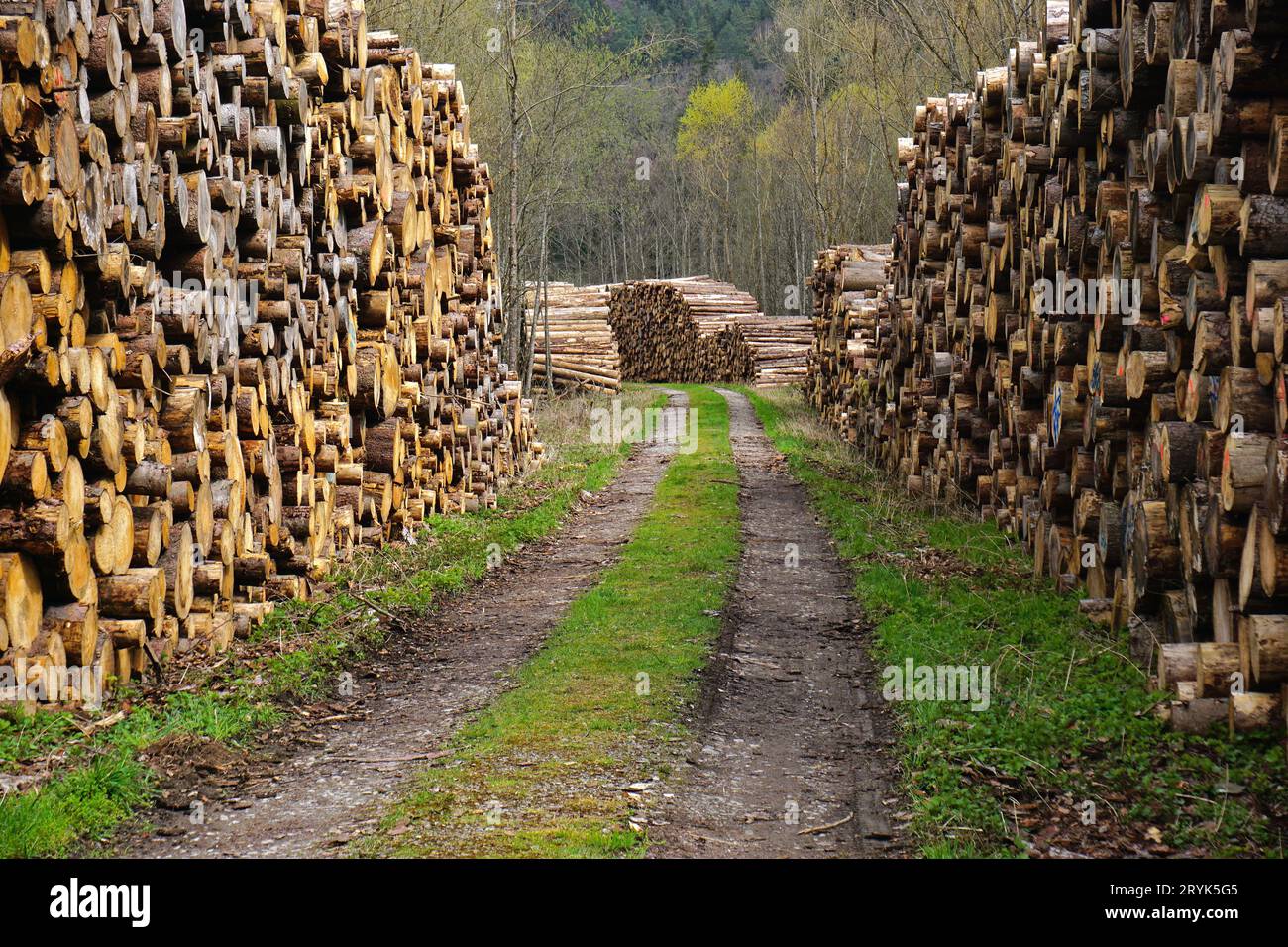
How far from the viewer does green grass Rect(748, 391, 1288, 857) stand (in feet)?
15.6

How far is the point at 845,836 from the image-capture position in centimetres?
485

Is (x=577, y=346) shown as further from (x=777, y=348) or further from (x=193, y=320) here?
(x=193, y=320)

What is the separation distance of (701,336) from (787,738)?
30283 mm

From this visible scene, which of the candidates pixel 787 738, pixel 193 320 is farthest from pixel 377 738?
pixel 193 320

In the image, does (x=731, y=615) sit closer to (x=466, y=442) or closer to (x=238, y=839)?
(x=238, y=839)

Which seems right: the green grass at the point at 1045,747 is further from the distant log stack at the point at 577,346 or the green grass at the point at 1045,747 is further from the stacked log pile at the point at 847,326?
the distant log stack at the point at 577,346

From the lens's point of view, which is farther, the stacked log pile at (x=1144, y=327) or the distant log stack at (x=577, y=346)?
the distant log stack at (x=577, y=346)

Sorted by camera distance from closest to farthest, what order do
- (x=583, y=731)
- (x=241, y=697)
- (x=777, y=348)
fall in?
(x=583, y=731) < (x=241, y=697) < (x=777, y=348)

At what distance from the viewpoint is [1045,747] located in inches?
222

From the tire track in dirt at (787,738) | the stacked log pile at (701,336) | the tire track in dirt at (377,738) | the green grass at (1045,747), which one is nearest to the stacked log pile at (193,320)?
the tire track in dirt at (377,738)

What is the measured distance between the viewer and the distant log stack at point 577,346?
28.6m

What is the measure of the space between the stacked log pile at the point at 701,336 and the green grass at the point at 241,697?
68.8ft

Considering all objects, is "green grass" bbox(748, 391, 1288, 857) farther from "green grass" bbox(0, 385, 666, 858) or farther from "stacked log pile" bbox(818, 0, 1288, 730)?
"green grass" bbox(0, 385, 666, 858)

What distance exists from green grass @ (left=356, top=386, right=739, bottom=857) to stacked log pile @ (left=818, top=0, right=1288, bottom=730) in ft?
8.42
